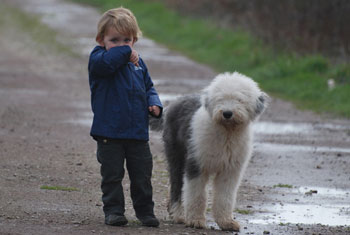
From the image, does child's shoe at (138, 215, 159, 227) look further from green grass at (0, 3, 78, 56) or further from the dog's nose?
green grass at (0, 3, 78, 56)

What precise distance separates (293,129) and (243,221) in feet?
18.2

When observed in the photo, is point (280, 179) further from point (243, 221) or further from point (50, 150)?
point (50, 150)

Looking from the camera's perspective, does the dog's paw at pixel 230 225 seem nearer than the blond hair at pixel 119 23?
No

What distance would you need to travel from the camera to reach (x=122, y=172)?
6469 millimetres

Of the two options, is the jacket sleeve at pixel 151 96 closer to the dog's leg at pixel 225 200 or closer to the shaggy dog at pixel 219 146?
the shaggy dog at pixel 219 146

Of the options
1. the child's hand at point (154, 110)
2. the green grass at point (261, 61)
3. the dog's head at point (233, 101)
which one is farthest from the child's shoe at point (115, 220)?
the green grass at point (261, 61)

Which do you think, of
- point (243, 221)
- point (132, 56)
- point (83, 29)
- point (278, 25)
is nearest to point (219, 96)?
point (132, 56)

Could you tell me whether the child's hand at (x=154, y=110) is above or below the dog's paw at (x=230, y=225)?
above

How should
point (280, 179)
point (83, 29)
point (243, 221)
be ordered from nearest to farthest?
point (243, 221) < point (280, 179) < point (83, 29)

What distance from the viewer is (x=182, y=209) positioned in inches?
279

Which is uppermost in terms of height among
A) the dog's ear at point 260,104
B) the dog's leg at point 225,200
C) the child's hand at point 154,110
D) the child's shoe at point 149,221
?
the dog's ear at point 260,104

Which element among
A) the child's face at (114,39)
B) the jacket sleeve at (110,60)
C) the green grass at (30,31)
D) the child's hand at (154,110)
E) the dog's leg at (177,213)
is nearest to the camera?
the jacket sleeve at (110,60)

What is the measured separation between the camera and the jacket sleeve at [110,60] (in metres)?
6.31

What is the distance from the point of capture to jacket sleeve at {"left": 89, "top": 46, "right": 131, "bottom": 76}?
6312 mm
